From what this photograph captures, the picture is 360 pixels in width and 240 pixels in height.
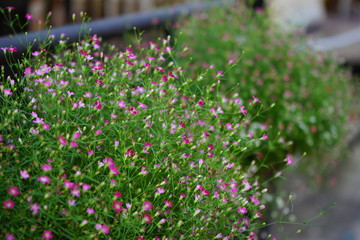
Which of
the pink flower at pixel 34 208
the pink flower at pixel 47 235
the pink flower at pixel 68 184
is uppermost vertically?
the pink flower at pixel 68 184

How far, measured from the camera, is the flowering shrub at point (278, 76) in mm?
3861

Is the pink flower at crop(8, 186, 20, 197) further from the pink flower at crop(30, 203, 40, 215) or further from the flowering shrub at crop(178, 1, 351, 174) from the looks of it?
the flowering shrub at crop(178, 1, 351, 174)

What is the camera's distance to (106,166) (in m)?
1.63

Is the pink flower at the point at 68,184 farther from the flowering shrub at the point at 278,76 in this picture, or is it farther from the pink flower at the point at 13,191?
the flowering shrub at the point at 278,76

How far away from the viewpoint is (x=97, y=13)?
6516mm

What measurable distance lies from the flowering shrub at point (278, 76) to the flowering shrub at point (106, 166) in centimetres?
173

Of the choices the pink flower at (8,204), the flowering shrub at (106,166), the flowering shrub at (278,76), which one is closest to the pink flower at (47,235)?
the flowering shrub at (106,166)

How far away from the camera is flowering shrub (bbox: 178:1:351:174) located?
3.86 metres

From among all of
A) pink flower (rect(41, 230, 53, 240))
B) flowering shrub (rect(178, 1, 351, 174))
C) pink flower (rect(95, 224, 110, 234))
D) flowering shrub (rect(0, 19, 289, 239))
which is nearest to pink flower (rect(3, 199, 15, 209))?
flowering shrub (rect(0, 19, 289, 239))

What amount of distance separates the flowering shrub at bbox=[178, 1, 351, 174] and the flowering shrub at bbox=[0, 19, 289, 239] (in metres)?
1.73

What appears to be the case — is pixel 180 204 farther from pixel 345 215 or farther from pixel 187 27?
pixel 345 215

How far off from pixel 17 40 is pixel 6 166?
0.76 meters

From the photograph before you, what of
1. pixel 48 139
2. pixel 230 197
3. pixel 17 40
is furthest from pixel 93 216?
pixel 17 40

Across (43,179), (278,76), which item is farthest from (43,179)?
(278,76)
